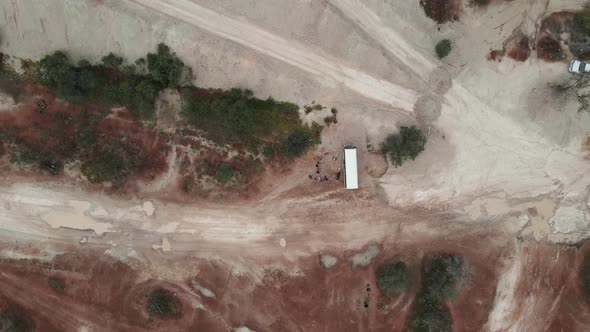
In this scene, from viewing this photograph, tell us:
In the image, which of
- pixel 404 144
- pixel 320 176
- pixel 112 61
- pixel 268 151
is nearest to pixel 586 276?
pixel 404 144

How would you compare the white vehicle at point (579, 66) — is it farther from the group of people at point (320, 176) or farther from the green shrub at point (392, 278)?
the green shrub at point (392, 278)

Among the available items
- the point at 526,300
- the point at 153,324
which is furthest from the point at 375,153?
the point at 153,324

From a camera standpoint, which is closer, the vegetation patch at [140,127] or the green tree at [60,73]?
the green tree at [60,73]

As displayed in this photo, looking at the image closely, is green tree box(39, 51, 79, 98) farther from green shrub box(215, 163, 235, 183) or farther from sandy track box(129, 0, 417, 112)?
green shrub box(215, 163, 235, 183)

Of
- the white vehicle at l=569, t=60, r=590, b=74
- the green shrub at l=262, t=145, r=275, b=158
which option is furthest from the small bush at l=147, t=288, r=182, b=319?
the white vehicle at l=569, t=60, r=590, b=74

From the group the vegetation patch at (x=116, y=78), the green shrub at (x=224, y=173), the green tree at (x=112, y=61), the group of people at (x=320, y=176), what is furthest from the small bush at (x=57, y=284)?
the group of people at (x=320, y=176)

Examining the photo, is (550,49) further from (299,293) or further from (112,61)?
(112,61)

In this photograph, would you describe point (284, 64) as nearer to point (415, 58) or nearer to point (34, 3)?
point (415, 58)
